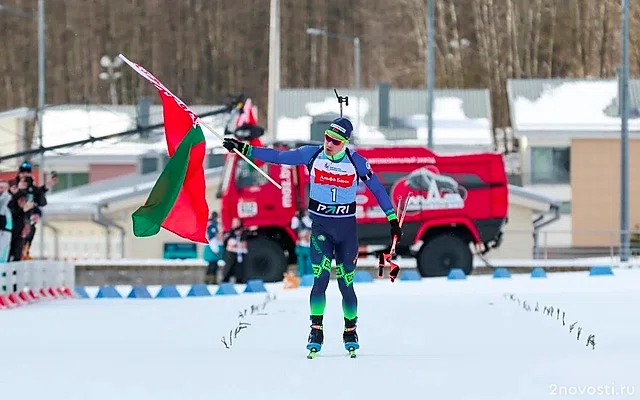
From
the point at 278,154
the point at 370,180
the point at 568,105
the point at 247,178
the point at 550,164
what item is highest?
the point at 568,105

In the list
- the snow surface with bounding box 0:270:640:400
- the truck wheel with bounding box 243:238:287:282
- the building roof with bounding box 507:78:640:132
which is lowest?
the truck wheel with bounding box 243:238:287:282

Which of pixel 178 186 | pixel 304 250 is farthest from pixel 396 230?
pixel 304 250

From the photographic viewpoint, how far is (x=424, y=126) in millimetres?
58406

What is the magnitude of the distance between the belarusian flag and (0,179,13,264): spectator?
5.83 meters

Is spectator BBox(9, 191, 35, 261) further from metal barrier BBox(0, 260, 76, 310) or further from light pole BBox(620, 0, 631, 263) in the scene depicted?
light pole BBox(620, 0, 631, 263)

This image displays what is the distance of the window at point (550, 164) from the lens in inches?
2160

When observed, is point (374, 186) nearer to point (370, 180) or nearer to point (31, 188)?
point (370, 180)

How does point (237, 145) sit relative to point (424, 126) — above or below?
above

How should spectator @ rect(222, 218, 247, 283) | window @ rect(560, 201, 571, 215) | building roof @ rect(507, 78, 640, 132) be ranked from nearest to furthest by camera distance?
spectator @ rect(222, 218, 247, 283) → building roof @ rect(507, 78, 640, 132) → window @ rect(560, 201, 571, 215)

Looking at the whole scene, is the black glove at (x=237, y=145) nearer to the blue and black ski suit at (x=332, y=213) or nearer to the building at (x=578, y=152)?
the blue and black ski suit at (x=332, y=213)

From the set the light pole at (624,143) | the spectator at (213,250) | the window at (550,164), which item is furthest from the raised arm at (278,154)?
the window at (550,164)

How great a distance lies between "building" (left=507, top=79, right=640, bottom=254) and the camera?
53.7 metres

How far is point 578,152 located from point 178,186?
138 feet

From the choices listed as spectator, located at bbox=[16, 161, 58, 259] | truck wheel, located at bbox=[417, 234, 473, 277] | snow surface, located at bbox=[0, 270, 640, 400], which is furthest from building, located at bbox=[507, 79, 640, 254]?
snow surface, located at bbox=[0, 270, 640, 400]
